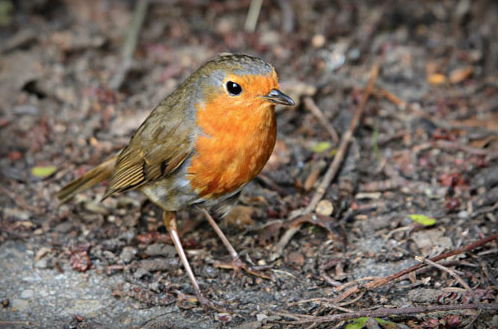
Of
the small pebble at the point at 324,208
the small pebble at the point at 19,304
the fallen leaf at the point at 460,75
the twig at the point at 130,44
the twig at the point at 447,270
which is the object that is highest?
the twig at the point at 130,44

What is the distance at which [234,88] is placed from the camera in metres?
→ 3.55

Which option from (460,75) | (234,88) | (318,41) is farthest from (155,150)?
(460,75)

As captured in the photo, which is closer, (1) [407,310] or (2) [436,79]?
(1) [407,310]

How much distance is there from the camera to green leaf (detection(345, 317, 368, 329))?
3299mm

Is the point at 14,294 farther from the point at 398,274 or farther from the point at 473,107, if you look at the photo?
the point at 473,107

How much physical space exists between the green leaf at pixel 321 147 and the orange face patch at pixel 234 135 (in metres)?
1.39

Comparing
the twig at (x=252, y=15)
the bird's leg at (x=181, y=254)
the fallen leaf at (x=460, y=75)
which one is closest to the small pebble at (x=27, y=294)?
the bird's leg at (x=181, y=254)

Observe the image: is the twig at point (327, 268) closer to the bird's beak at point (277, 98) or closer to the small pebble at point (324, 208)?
the small pebble at point (324, 208)

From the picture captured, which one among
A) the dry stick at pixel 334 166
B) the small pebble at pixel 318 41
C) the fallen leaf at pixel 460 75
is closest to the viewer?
the dry stick at pixel 334 166

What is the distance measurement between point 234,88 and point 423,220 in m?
1.55

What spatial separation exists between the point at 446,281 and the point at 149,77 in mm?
3365

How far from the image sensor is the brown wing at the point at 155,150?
3785mm

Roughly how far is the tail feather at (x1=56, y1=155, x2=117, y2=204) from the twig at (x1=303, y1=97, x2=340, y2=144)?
5.64 feet

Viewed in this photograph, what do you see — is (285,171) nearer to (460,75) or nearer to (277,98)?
(277,98)
